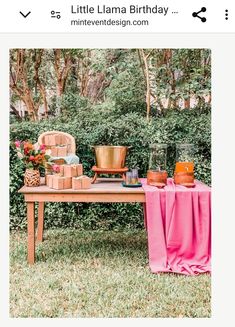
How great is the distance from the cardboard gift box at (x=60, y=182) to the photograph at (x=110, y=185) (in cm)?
1

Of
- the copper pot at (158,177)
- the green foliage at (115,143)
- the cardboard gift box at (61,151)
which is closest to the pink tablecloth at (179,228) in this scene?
the copper pot at (158,177)

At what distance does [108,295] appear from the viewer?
4.34 metres

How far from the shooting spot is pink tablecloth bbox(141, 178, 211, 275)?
A: 495cm

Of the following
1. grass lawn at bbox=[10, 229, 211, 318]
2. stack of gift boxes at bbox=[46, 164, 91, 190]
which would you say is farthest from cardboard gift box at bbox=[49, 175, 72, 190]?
grass lawn at bbox=[10, 229, 211, 318]

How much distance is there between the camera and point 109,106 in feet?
23.9

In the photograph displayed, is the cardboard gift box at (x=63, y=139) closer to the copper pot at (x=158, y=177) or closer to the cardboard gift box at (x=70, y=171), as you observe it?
the cardboard gift box at (x=70, y=171)

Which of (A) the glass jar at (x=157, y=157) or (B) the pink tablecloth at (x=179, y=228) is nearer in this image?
(B) the pink tablecloth at (x=179, y=228)

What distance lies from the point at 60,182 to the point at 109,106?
8.00 ft

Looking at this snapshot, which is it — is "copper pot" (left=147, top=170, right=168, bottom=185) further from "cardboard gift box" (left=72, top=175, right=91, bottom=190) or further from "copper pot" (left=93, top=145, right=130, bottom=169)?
"cardboard gift box" (left=72, top=175, right=91, bottom=190)

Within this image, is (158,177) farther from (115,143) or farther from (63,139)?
(115,143)

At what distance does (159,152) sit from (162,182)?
2.89 feet

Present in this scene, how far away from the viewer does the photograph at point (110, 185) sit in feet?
14.6
